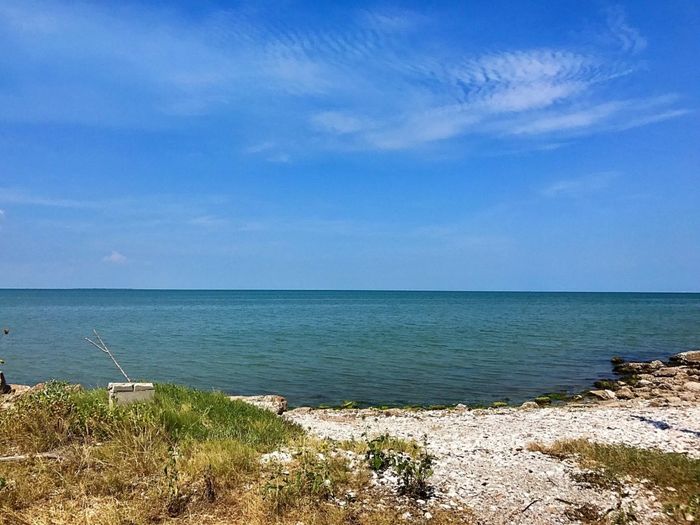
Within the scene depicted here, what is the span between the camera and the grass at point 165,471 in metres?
6.25

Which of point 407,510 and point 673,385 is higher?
point 407,510

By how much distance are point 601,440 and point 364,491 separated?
681cm

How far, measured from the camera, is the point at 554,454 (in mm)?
9156

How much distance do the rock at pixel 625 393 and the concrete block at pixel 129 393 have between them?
19.3 meters

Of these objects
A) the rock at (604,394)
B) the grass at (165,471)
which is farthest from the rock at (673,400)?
the grass at (165,471)

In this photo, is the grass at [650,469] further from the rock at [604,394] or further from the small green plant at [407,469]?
the rock at [604,394]

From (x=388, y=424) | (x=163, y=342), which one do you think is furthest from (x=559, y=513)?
(x=163, y=342)

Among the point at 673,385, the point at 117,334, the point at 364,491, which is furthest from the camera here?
the point at 117,334

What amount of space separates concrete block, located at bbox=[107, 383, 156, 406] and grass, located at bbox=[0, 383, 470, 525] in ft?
0.67

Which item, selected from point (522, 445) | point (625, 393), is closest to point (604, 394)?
point (625, 393)

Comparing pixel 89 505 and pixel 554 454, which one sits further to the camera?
pixel 554 454

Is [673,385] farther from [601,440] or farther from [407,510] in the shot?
[407,510]

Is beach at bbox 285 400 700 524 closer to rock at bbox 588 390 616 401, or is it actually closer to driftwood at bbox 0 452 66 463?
rock at bbox 588 390 616 401

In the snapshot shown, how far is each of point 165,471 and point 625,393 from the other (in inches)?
829
